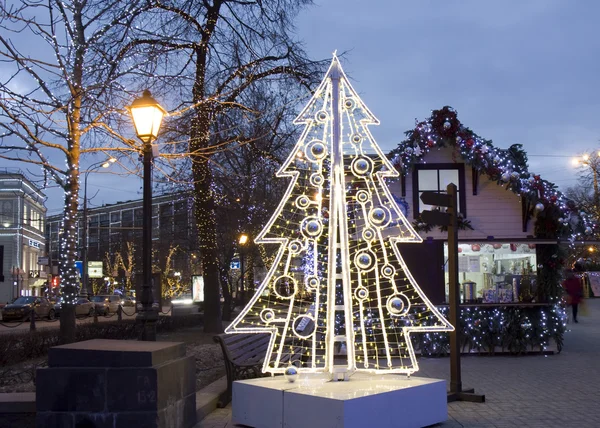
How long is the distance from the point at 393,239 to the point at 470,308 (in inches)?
312

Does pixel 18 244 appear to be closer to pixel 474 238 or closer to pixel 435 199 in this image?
pixel 474 238

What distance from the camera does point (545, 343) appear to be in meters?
16.3

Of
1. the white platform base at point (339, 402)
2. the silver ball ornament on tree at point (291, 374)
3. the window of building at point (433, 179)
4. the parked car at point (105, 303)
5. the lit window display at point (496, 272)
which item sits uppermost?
the window of building at point (433, 179)

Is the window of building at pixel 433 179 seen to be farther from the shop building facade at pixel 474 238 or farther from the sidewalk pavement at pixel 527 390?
the sidewalk pavement at pixel 527 390

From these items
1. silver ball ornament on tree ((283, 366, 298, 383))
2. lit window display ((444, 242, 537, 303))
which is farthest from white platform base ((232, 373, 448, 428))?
lit window display ((444, 242, 537, 303))

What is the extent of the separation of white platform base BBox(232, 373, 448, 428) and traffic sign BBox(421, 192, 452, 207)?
2546mm

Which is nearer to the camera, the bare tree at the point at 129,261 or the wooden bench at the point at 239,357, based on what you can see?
the wooden bench at the point at 239,357

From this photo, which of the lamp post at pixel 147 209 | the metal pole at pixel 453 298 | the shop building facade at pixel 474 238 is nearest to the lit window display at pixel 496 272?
the shop building facade at pixel 474 238

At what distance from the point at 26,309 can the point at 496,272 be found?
97.7 ft

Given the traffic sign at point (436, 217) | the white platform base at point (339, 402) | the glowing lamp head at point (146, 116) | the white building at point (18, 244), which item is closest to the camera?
the white platform base at point (339, 402)

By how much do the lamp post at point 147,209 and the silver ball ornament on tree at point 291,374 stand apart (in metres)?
1.94

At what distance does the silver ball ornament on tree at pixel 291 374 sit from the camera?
8.16 meters

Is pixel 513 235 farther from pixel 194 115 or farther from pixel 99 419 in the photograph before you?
pixel 99 419

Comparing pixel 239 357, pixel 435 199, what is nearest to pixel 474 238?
pixel 435 199
